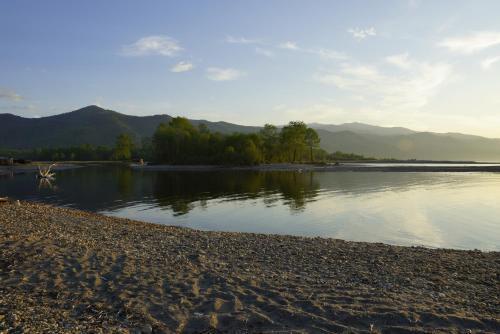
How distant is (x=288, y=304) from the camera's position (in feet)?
29.8

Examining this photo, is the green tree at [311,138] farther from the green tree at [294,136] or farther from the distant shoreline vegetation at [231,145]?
the green tree at [294,136]

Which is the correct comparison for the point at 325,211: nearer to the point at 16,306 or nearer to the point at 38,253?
the point at 38,253

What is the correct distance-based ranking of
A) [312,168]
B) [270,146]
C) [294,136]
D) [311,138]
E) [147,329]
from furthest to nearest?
1. [311,138]
2. [270,146]
3. [294,136]
4. [312,168]
5. [147,329]

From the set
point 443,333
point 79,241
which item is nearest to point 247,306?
point 443,333

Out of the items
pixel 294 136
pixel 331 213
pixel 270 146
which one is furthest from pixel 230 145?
pixel 331 213

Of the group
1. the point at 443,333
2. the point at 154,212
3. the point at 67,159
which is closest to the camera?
the point at 443,333

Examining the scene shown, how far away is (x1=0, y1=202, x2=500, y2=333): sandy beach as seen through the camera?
26.1ft

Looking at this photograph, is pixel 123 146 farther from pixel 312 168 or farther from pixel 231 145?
pixel 312 168

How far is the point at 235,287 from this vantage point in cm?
1034

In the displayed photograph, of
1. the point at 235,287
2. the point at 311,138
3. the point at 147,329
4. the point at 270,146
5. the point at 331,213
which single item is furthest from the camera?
the point at 311,138

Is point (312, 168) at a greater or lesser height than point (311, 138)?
lesser

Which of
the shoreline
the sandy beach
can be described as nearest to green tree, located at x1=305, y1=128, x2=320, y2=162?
the shoreline

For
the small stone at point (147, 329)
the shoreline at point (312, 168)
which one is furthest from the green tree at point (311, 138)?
the small stone at point (147, 329)

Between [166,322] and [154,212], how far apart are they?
25.2m
